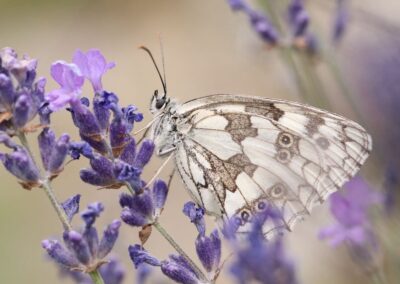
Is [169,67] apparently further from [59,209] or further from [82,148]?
[59,209]

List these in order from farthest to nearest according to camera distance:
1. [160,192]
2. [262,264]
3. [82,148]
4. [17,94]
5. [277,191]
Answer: [277,191] → [160,192] → [82,148] → [17,94] → [262,264]

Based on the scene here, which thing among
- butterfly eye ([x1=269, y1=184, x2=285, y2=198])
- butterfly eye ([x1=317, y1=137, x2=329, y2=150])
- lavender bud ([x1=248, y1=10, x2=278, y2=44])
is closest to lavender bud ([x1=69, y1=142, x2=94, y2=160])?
butterfly eye ([x1=269, y1=184, x2=285, y2=198])

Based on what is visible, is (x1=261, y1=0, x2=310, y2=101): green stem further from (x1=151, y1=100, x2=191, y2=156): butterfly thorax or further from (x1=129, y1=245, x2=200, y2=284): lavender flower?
(x1=129, y1=245, x2=200, y2=284): lavender flower

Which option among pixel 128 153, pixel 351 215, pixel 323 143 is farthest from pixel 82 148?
pixel 351 215

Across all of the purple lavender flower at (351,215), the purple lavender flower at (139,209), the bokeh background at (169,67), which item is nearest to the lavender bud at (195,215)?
the purple lavender flower at (139,209)

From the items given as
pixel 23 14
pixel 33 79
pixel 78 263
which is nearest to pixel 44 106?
pixel 33 79

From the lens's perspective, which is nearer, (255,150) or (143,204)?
(143,204)
